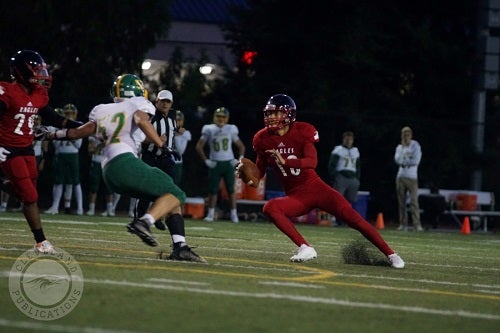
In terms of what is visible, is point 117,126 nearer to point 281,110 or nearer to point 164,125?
point 281,110

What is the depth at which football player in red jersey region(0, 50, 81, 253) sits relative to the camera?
9836 millimetres

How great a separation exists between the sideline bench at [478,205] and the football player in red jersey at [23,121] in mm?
13070

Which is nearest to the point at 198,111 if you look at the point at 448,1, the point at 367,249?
the point at 448,1

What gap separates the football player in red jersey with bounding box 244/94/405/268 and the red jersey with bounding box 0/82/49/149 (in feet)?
6.71

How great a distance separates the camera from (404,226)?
66.8 feet

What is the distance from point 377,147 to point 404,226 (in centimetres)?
385

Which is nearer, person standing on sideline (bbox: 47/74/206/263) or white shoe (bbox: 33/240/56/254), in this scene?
person standing on sideline (bbox: 47/74/206/263)

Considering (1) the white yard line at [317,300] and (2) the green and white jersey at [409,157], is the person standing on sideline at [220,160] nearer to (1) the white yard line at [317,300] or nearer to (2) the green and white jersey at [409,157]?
(2) the green and white jersey at [409,157]

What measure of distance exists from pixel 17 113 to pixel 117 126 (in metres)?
1.18

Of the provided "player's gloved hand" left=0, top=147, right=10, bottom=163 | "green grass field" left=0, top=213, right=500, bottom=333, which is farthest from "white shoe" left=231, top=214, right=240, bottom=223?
"player's gloved hand" left=0, top=147, right=10, bottom=163

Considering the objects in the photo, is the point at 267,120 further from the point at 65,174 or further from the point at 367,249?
the point at 65,174

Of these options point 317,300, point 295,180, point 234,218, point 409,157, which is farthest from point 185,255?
point 409,157

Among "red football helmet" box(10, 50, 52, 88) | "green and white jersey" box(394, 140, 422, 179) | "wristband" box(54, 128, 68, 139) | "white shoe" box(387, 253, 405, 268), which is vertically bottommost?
"white shoe" box(387, 253, 405, 268)

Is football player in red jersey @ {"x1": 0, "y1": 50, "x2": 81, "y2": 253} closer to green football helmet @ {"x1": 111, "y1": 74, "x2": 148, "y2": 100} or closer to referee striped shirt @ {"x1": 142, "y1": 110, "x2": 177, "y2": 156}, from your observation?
green football helmet @ {"x1": 111, "y1": 74, "x2": 148, "y2": 100}
